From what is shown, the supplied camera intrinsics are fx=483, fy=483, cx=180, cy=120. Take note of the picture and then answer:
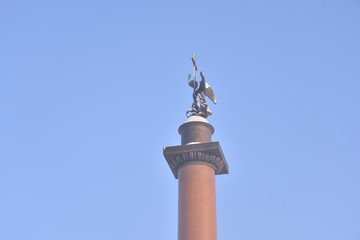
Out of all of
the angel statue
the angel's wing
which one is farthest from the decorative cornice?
the angel's wing

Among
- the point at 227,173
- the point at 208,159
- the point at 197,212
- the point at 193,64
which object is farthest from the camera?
the point at 193,64

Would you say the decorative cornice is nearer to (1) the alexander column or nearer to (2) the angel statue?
(1) the alexander column

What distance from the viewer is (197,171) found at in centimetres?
1728

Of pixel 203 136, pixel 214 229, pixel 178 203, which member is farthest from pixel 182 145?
pixel 214 229

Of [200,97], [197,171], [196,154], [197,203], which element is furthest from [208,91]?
[197,203]

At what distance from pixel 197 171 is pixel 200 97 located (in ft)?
12.4

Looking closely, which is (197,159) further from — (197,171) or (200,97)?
(200,97)

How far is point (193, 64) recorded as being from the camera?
68.1 ft

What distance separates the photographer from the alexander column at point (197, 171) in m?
16.3

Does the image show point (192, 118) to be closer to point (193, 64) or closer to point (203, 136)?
point (203, 136)

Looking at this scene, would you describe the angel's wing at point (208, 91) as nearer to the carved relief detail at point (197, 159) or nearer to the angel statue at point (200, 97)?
the angel statue at point (200, 97)

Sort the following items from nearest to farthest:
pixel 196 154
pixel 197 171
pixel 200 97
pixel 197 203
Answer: pixel 197 203 < pixel 197 171 < pixel 196 154 < pixel 200 97

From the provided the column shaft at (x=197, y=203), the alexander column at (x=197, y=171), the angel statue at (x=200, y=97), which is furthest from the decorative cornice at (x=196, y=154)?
the angel statue at (x=200, y=97)

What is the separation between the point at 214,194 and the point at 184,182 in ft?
3.77
